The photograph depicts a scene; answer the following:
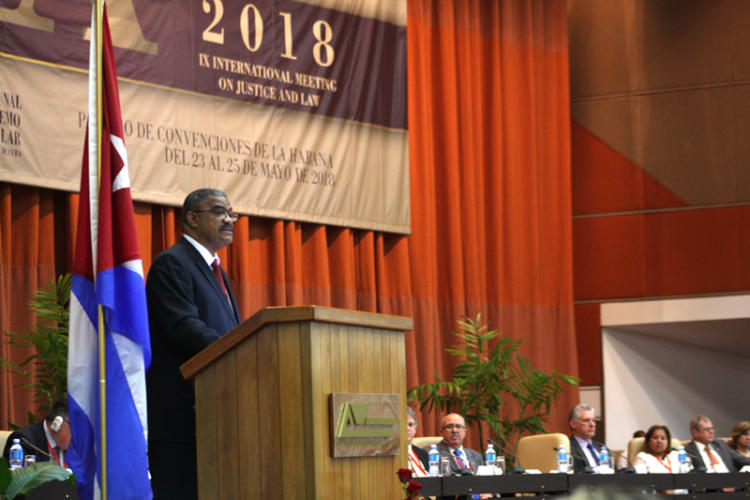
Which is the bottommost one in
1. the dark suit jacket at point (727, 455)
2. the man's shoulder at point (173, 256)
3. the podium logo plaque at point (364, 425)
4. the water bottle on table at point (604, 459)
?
the dark suit jacket at point (727, 455)

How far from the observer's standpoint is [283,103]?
8.98 m

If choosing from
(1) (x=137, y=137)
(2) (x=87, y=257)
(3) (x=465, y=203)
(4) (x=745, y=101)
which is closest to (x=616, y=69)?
(4) (x=745, y=101)

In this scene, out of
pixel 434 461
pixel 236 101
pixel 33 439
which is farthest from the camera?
pixel 236 101

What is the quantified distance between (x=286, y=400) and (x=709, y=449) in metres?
6.63

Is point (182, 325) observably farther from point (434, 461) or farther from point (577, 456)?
point (577, 456)

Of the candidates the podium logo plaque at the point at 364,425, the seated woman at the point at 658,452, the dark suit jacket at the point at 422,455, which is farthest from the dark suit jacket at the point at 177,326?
the seated woman at the point at 658,452

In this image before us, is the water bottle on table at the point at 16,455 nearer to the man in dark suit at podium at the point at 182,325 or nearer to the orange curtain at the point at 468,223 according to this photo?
the man in dark suit at podium at the point at 182,325

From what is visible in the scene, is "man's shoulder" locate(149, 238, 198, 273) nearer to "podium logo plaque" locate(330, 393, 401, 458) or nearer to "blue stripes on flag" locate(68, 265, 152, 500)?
"blue stripes on flag" locate(68, 265, 152, 500)

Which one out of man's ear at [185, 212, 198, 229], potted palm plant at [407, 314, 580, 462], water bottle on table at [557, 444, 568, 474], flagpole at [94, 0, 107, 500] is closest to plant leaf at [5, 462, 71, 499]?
flagpole at [94, 0, 107, 500]

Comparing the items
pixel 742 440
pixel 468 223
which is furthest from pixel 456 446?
pixel 468 223

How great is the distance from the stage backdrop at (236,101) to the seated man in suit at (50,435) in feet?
6.63

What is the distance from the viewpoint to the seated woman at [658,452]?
7839 mm

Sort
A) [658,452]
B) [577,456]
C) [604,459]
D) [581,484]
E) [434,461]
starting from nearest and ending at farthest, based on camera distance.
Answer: [581,484]
[434,461]
[604,459]
[577,456]
[658,452]

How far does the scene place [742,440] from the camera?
928cm
